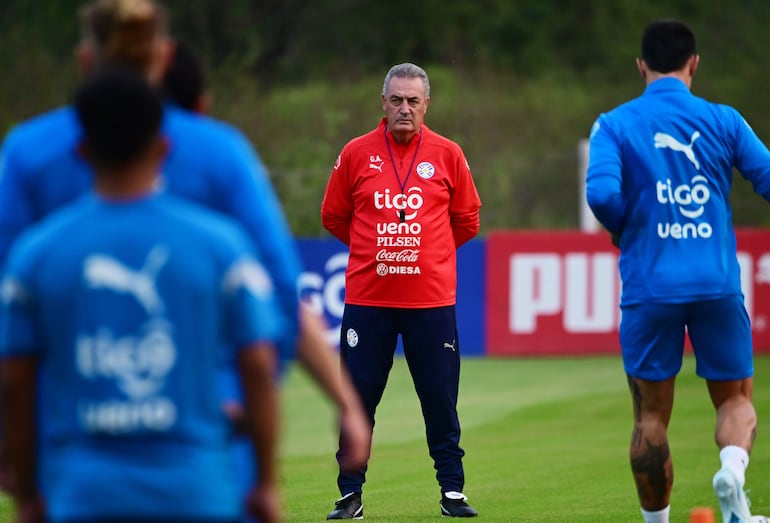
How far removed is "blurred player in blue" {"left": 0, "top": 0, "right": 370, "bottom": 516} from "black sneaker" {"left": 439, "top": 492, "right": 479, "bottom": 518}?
13.6ft

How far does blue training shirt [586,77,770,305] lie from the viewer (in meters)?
6.00

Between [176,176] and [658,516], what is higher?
[176,176]

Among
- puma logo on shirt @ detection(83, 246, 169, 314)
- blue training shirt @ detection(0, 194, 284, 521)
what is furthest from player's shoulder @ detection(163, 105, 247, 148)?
puma logo on shirt @ detection(83, 246, 169, 314)

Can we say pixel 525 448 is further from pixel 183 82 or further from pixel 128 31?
pixel 128 31

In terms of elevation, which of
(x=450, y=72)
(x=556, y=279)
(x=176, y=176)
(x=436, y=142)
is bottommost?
(x=556, y=279)

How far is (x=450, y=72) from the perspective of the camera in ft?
117

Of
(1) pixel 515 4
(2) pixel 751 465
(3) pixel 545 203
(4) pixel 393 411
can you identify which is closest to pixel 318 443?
(4) pixel 393 411

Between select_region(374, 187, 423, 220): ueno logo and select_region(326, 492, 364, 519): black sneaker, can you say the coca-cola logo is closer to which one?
select_region(374, 187, 423, 220): ueno logo

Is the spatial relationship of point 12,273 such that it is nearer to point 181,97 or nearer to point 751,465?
point 181,97

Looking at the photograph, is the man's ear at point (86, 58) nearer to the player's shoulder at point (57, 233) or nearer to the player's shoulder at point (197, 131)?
the player's shoulder at point (197, 131)

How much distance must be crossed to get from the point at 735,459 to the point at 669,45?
5.51 feet

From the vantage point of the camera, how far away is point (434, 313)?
7.77m

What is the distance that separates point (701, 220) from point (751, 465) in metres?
4.11

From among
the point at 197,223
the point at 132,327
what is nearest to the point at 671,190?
the point at 197,223
